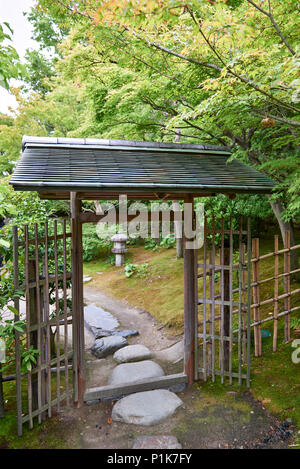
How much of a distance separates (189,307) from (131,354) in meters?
1.96

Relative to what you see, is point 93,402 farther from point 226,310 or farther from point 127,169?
point 127,169

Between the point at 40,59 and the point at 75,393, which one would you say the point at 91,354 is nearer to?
the point at 75,393

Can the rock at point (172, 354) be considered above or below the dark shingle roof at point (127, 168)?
below

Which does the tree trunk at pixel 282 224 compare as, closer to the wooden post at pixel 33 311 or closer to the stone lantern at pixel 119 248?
the wooden post at pixel 33 311

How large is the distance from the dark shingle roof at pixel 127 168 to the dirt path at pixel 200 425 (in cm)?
300

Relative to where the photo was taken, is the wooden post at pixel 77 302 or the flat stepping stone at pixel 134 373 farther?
the flat stepping stone at pixel 134 373

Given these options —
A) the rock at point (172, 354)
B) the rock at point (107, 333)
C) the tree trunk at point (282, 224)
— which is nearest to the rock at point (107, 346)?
Result: the rock at point (107, 333)

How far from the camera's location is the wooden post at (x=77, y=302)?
14.0 ft

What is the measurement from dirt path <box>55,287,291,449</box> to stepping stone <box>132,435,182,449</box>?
0.34 feet


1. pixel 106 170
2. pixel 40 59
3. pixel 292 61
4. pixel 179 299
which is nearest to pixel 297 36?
pixel 292 61

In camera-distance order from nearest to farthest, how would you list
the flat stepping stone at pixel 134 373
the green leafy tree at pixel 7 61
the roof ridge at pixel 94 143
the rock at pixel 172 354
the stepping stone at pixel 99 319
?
1. the green leafy tree at pixel 7 61
2. the roof ridge at pixel 94 143
3. the flat stepping stone at pixel 134 373
4. the rock at pixel 172 354
5. the stepping stone at pixel 99 319

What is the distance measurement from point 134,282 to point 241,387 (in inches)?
277

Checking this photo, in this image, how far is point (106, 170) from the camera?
3.77 meters
